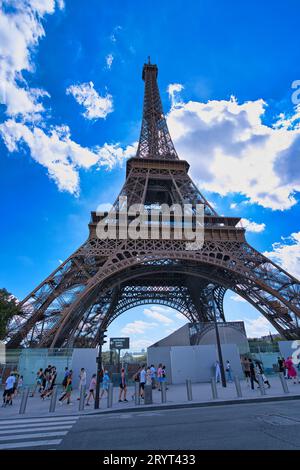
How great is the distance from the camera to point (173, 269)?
2839 centimetres

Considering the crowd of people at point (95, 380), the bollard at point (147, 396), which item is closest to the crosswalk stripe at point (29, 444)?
the crowd of people at point (95, 380)

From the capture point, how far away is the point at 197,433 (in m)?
5.37

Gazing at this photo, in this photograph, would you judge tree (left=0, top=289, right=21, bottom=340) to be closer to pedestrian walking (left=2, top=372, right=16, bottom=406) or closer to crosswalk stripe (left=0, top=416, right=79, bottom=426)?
pedestrian walking (left=2, top=372, right=16, bottom=406)

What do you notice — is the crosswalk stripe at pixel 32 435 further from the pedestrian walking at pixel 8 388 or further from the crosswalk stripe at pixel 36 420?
the pedestrian walking at pixel 8 388

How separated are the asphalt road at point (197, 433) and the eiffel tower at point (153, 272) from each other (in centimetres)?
981

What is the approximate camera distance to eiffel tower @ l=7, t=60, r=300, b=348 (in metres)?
19.8

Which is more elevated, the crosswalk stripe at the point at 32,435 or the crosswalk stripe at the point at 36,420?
the crosswalk stripe at the point at 32,435

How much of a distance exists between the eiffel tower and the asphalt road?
981 cm

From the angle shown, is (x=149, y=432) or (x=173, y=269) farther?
(x=173, y=269)

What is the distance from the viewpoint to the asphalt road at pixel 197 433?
4543 millimetres

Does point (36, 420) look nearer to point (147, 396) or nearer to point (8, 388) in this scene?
point (147, 396)
